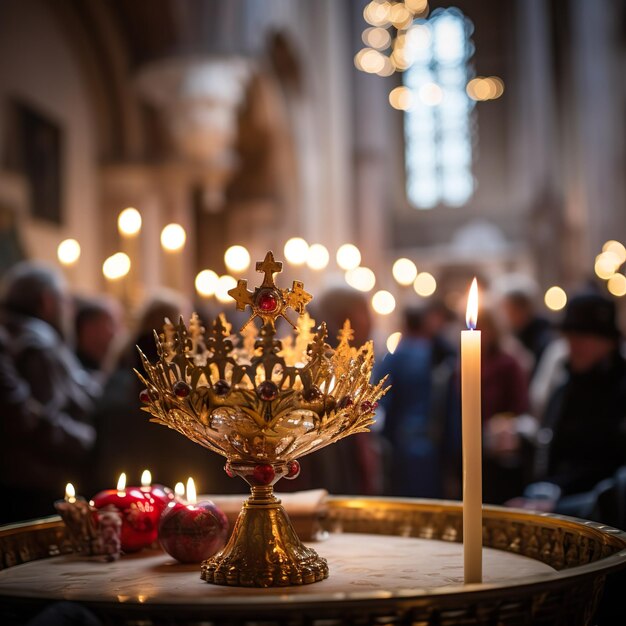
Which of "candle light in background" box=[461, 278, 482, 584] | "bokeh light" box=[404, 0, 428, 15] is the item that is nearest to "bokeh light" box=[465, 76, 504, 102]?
"bokeh light" box=[404, 0, 428, 15]

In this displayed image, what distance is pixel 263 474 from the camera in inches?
60.6

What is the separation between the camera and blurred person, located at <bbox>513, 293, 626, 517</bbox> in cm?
371

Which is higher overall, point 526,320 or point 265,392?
point 526,320

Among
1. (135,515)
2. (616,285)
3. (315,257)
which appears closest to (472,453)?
(135,515)

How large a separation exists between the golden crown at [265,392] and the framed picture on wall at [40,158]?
620cm

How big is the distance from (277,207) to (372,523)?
1208 cm

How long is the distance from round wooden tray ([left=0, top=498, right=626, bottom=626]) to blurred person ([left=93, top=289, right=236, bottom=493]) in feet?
4.24

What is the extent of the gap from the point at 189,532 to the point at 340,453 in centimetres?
236

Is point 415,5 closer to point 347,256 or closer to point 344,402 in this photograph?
point 347,256

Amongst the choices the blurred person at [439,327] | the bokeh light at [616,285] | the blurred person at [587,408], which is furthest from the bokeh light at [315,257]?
the bokeh light at [616,285]

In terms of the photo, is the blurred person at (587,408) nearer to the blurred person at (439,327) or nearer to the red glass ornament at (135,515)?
the blurred person at (439,327)

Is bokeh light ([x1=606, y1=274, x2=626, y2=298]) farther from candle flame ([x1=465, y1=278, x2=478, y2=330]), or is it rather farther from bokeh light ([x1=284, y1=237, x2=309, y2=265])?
candle flame ([x1=465, y1=278, x2=478, y2=330])

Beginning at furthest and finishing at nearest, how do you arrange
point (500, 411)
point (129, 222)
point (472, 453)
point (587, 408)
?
point (500, 411) < point (587, 408) < point (129, 222) < point (472, 453)

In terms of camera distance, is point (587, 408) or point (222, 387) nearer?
point (222, 387)
